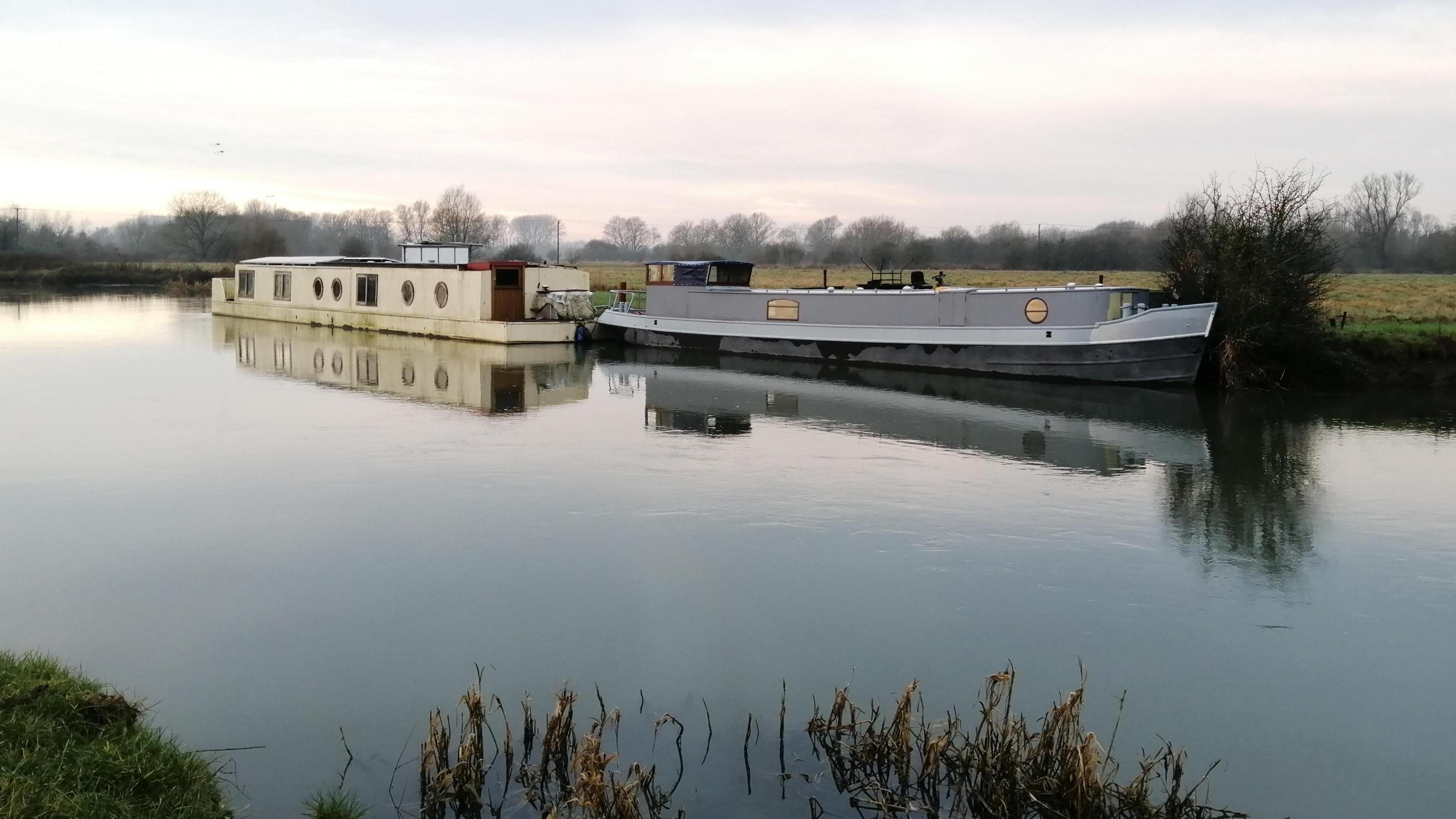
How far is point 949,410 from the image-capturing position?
59.3 feet

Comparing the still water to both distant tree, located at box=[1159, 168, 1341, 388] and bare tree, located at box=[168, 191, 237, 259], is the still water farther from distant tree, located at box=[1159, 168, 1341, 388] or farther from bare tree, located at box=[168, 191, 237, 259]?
bare tree, located at box=[168, 191, 237, 259]

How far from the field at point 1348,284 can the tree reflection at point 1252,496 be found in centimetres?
617

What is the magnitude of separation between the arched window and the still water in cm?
471

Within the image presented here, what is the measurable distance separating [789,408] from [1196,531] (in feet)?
27.8

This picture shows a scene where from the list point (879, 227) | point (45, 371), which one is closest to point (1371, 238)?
point (879, 227)

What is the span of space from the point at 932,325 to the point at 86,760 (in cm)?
1983

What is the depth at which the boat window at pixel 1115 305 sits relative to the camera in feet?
69.2

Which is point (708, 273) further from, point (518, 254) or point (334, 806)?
point (518, 254)

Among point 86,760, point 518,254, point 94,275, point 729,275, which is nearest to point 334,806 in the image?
point 86,760

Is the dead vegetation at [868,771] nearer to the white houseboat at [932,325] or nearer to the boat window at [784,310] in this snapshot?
the white houseboat at [932,325]

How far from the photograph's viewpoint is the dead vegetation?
5.11 meters

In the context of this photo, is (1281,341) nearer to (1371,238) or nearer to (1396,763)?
(1396,763)

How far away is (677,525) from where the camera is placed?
405 inches

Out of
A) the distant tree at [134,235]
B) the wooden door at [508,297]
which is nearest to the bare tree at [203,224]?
the distant tree at [134,235]
